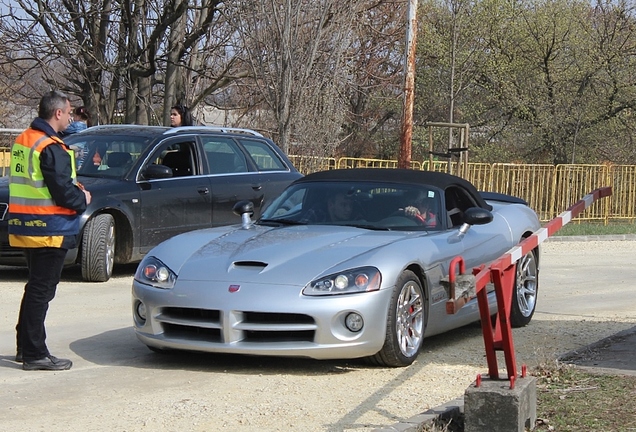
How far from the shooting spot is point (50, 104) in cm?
738

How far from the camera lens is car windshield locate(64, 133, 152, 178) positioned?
12.8m

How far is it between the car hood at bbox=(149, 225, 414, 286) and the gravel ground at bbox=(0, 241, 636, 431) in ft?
2.24

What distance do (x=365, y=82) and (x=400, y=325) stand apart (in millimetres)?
29817

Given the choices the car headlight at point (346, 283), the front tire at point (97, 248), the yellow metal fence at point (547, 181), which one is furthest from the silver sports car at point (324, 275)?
the yellow metal fence at point (547, 181)

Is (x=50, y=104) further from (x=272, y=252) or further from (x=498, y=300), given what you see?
(x=498, y=300)

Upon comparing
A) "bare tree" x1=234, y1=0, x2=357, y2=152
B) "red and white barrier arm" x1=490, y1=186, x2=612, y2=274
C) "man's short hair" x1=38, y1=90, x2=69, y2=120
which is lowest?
"red and white barrier arm" x1=490, y1=186, x2=612, y2=274

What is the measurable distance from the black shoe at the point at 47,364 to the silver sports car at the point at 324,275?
2.03 ft

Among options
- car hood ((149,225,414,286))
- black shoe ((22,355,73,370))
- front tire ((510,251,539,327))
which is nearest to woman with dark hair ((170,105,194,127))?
front tire ((510,251,539,327))

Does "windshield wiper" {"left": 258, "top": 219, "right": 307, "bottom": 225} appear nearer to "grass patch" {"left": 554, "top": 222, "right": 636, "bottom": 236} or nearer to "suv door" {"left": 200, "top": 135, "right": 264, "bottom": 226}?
"suv door" {"left": 200, "top": 135, "right": 264, "bottom": 226}

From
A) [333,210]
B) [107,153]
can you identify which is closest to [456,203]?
[333,210]

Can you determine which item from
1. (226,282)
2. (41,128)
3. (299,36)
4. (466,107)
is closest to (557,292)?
(226,282)

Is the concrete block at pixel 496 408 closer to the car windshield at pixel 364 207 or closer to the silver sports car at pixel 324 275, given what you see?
the silver sports car at pixel 324 275

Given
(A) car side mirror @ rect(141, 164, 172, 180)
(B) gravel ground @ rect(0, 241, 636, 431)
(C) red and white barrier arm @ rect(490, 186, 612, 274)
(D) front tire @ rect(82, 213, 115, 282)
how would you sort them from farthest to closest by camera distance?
(A) car side mirror @ rect(141, 164, 172, 180)
(D) front tire @ rect(82, 213, 115, 282)
(B) gravel ground @ rect(0, 241, 636, 431)
(C) red and white barrier arm @ rect(490, 186, 612, 274)

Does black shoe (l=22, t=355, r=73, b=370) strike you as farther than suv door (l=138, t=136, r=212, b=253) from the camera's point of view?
No
